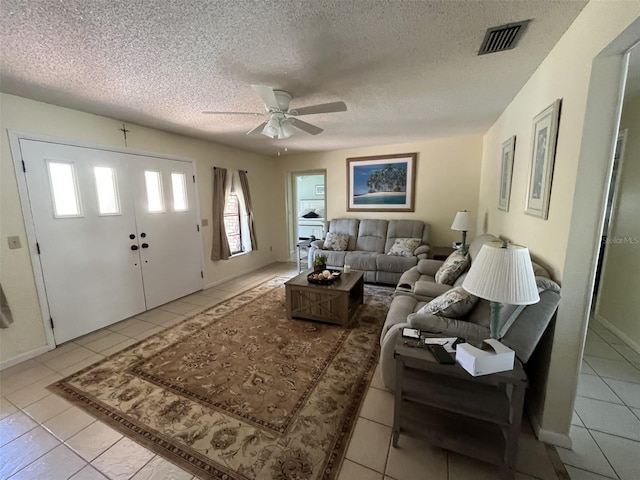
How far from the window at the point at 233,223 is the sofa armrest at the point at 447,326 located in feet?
12.3

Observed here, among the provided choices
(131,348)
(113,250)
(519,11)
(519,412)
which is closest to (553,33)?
(519,11)

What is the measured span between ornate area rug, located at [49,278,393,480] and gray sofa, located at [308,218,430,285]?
1.27 m

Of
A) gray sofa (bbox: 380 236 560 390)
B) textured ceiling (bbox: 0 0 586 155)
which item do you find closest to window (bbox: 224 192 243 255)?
textured ceiling (bbox: 0 0 586 155)

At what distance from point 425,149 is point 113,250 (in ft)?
15.9

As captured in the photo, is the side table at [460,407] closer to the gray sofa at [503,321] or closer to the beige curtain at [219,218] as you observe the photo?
the gray sofa at [503,321]

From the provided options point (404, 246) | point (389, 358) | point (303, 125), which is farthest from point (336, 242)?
point (389, 358)

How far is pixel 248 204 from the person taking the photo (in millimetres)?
5070

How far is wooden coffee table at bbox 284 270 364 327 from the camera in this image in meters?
2.89

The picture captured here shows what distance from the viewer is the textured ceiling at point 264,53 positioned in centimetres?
134

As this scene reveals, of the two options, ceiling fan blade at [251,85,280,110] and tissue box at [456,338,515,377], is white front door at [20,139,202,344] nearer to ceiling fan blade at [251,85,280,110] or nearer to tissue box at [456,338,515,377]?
A: ceiling fan blade at [251,85,280,110]

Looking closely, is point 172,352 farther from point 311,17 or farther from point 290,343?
point 311,17

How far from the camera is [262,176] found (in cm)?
562

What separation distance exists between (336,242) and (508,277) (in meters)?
3.67

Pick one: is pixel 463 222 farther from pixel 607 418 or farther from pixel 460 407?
pixel 460 407
